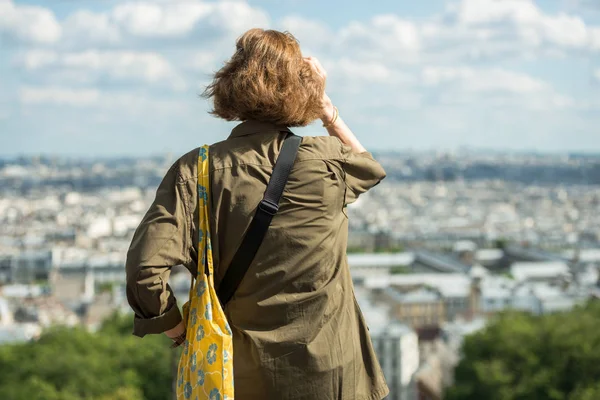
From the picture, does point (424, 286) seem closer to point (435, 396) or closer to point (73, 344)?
point (435, 396)

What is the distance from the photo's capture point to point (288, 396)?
1.40 meters

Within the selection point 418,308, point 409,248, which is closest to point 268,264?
point 418,308

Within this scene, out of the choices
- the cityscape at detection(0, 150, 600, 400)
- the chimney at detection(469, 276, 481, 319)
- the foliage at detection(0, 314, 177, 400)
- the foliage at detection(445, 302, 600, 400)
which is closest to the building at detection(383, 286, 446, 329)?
the cityscape at detection(0, 150, 600, 400)

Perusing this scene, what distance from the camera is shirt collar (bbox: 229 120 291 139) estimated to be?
1.46 metres

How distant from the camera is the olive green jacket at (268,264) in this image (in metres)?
1.37

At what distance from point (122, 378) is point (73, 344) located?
146 centimetres

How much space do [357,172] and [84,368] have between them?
16.8m

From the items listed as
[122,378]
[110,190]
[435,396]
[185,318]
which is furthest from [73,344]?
[110,190]

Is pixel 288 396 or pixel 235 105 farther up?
pixel 235 105

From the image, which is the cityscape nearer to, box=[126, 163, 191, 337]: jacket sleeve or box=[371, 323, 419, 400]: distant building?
box=[371, 323, 419, 400]: distant building

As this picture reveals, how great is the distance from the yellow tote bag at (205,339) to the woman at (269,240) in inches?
0.6

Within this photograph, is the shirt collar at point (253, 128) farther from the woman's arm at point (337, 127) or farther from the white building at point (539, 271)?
the white building at point (539, 271)

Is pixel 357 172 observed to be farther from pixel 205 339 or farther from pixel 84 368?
pixel 84 368

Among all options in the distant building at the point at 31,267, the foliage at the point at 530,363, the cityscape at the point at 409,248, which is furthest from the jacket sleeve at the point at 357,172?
the distant building at the point at 31,267
